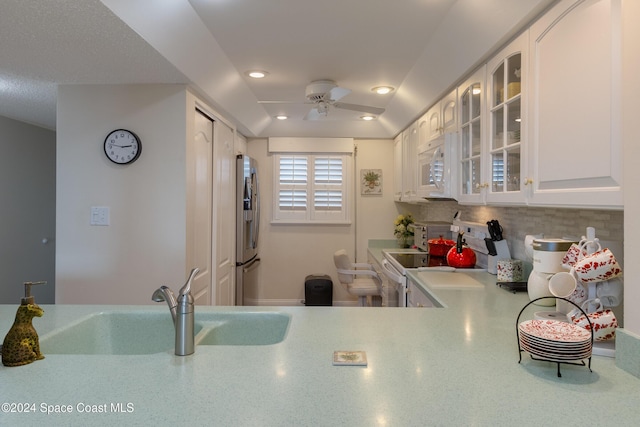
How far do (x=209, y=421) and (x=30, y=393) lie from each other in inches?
17.4

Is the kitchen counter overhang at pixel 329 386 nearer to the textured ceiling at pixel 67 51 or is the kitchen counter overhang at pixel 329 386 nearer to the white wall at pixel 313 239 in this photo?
the textured ceiling at pixel 67 51

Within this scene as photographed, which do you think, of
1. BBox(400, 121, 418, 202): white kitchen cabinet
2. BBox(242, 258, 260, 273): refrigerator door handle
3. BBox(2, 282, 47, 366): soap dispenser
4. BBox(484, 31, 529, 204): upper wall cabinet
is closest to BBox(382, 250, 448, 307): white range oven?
BBox(400, 121, 418, 202): white kitchen cabinet

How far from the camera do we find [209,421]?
748 mm

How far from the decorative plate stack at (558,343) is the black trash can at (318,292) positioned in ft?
10.7

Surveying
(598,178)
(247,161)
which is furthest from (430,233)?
(598,178)

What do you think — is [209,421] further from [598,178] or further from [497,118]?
[497,118]

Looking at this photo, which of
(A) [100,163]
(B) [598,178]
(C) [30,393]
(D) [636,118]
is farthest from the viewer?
(A) [100,163]

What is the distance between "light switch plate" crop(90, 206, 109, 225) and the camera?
2314 millimetres

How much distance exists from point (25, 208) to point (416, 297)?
353 cm

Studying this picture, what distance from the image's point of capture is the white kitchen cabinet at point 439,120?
2463 mm

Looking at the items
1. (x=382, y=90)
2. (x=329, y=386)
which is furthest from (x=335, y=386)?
(x=382, y=90)

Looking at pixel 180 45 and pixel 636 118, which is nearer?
pixel 636 118

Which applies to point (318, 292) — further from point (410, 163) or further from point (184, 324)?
point (184, 324)

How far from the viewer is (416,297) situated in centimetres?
224
